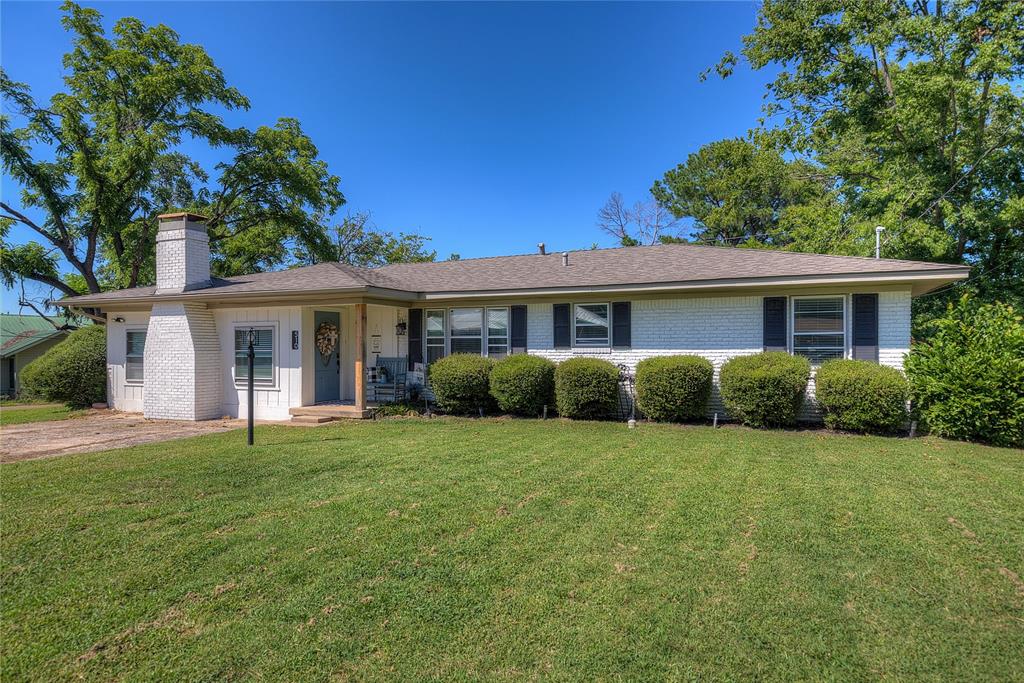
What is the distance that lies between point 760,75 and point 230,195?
21710 mm

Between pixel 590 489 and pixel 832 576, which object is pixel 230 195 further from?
pixel 832 576

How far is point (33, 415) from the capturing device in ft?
40.1

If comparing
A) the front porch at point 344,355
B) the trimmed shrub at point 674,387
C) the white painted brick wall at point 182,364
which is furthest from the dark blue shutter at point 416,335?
the trimmed shrub at point 674,387

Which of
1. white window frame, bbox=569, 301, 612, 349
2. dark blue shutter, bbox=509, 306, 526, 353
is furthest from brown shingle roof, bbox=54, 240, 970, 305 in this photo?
dark blue shutter, bbox=509, 306, 526, 353

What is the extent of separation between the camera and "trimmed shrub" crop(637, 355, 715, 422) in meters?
9.11

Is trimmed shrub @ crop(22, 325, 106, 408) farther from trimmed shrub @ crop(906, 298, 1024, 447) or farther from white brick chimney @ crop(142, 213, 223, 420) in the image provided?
trimmed shrub @ crop(906, 298, 1024, 447)

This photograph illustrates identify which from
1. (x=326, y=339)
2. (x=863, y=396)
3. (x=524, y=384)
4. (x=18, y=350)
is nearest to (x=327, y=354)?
(x=326, y=339)

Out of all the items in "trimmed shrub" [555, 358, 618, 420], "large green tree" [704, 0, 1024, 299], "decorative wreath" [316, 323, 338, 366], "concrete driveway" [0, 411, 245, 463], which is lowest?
"concrete driveway" [0, 411, 245, 463]

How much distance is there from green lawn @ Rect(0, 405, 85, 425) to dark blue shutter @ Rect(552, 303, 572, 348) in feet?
37.5

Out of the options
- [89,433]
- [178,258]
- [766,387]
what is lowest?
[89,433]

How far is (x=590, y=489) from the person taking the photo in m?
5.27

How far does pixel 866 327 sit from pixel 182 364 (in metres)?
13.9

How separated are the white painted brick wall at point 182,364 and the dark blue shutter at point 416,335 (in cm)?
444

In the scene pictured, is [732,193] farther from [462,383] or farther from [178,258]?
[178,258]
